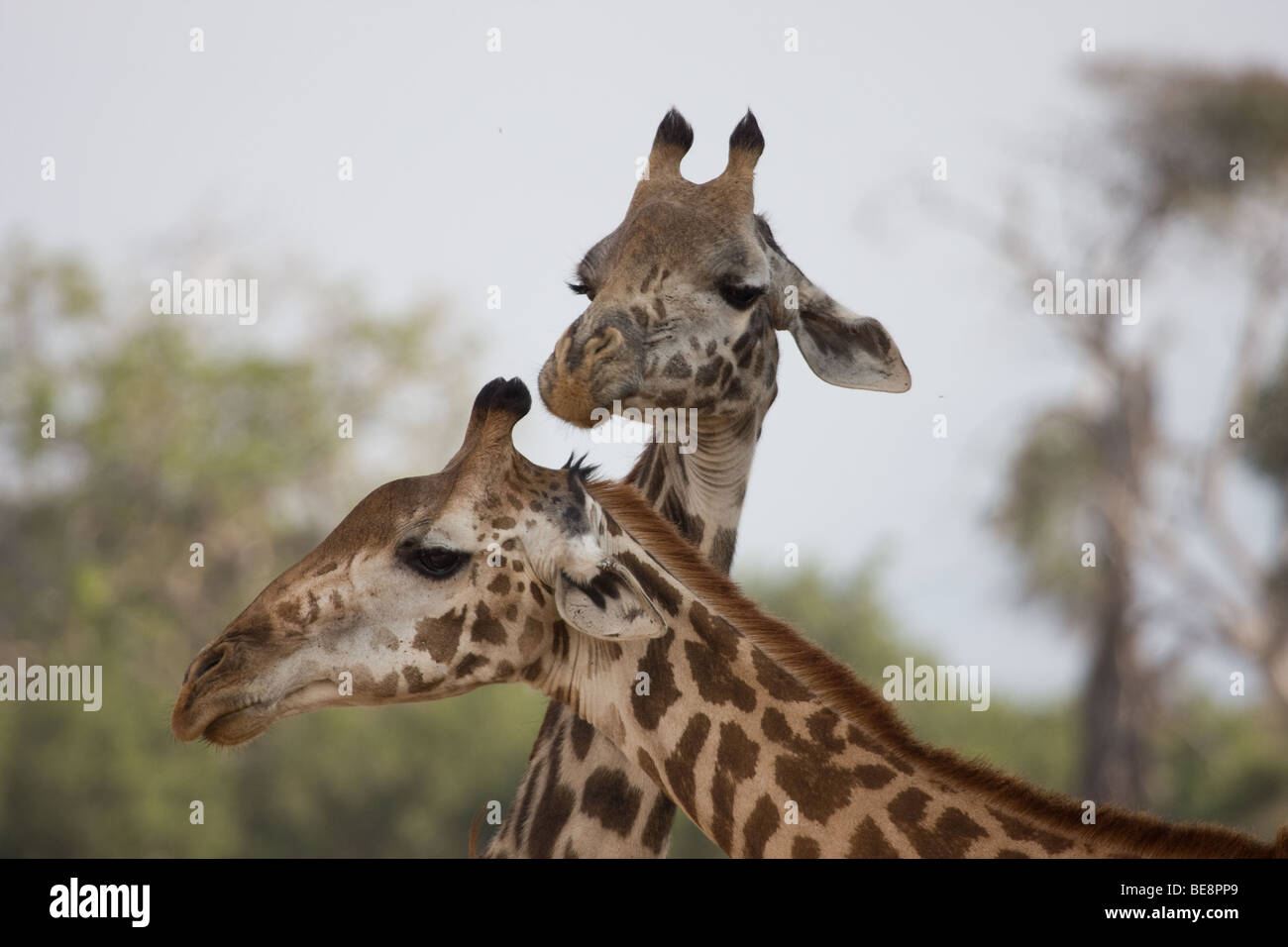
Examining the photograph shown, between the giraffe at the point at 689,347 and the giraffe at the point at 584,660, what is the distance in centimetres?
95

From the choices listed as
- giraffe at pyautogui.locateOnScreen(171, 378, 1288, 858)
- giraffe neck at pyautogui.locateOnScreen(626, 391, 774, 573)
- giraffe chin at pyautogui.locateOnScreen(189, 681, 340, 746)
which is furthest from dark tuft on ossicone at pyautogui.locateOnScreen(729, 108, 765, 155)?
giraffe chin at pyautogui.locateOnScreen(189, 681, 340, 746)

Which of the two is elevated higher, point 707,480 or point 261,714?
point 707,480

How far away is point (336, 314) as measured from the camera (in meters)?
44.2

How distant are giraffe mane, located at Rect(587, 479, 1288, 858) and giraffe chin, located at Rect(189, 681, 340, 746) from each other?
4.25ft

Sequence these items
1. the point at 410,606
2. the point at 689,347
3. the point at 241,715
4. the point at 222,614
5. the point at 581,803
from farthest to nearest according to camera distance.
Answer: the point at 222,614 < the point at 689,347 < the point at 581,803 < the point at 410,606 < the point at 241,715

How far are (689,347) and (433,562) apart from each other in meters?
2.20

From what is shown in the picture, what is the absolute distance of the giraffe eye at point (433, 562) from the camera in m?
6.46

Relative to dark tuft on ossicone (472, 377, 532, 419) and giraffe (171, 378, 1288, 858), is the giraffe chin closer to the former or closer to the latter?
giraffe (171, 378, 1288, 858)

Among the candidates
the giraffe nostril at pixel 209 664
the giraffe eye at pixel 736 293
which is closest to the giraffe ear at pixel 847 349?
the giraffe eye at pixel 736 293

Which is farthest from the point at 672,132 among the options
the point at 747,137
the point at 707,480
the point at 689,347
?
the point at 707,480

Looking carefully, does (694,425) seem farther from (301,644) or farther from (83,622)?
(83,622)

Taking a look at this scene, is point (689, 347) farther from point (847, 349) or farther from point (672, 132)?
point (672, 132)

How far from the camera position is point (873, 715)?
642cm
